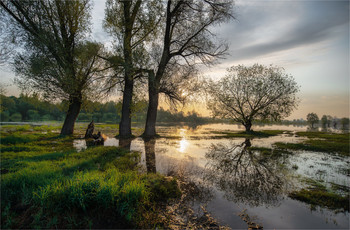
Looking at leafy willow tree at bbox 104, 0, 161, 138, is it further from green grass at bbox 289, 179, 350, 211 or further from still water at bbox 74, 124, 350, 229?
green grass at bbox 289, 179, 350, 211

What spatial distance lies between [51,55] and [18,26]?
3.60m

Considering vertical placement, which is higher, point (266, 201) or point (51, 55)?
point (51, 55)

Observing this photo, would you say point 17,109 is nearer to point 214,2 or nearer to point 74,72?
point 74,72


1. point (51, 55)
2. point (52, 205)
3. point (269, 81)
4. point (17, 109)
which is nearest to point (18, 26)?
point (51, 55)

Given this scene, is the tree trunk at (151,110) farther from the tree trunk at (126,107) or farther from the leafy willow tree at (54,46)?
the leafy willow tree at (54,46)

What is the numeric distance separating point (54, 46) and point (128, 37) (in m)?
7.02

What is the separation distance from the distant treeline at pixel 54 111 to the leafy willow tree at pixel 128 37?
2126 mm

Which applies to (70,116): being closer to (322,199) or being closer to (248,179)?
(248,179)

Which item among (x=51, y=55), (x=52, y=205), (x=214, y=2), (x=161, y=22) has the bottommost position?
(x=52, y=205)

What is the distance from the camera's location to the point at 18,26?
522 inches

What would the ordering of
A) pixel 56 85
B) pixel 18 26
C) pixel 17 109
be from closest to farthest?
pixel 18 26 → pixel 56 85 → pixel 17 109

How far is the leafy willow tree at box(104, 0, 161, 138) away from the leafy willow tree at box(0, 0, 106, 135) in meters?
2.73

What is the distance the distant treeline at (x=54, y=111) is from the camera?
15.6 meters

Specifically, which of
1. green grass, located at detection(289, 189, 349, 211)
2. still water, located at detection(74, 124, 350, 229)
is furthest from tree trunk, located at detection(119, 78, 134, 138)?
green grass, located at detection(289, 189, 349, 211)
